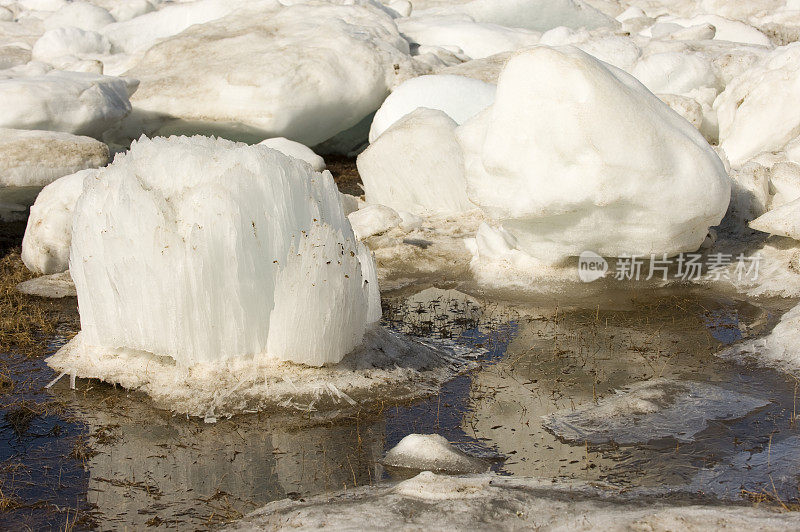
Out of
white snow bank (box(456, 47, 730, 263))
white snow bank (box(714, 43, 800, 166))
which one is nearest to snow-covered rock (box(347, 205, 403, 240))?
white snow bank (box(456, 47, 730, 263))

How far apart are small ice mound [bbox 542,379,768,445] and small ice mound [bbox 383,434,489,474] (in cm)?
77

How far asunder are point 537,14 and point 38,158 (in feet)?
46.1

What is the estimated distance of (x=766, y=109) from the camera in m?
11.4

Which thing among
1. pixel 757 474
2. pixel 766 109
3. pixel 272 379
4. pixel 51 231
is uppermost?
pixel 757 474

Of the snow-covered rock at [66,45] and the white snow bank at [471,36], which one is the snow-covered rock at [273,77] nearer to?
the white snow bank at [471,36]

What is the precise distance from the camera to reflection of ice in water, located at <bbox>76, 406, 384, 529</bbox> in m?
4.87

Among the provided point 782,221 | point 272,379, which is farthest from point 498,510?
point 782,221

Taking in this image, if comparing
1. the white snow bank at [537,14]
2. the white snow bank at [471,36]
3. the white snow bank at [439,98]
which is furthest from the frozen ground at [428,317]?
the white snow bank at [537,14]

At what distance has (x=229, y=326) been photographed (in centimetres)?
645

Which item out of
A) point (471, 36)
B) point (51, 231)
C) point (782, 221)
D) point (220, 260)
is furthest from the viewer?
point (471, 36)

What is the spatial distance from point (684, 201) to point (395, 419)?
4104mm

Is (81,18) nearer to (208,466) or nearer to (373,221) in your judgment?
(373,221)

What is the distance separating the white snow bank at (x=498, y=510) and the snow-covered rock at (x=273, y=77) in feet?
34.6

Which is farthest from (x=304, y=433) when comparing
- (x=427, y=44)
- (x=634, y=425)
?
(x=427, y=44)
